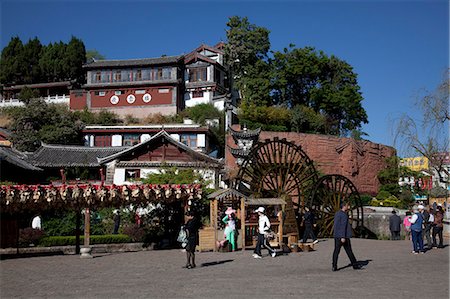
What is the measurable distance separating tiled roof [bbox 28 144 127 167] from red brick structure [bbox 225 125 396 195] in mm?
10555

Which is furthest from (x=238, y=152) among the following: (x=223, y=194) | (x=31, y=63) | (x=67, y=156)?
(x=31, y=63)

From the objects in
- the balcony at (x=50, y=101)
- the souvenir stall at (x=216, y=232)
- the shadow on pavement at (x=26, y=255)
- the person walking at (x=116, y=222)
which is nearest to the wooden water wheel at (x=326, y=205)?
the souvenir stall at (x=216, y=232)

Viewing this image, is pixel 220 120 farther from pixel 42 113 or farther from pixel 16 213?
pixel 16 213

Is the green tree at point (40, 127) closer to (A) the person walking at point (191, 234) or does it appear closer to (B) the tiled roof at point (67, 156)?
(B) the tiled roof at point (67, 156)

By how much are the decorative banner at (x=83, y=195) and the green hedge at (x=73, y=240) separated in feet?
12.5

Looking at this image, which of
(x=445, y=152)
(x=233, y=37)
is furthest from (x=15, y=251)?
(x=233, y=37)

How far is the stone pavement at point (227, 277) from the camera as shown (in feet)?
32.0

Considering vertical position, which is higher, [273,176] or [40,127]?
[40,127]

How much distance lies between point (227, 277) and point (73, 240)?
1205cm

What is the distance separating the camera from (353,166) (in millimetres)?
42062

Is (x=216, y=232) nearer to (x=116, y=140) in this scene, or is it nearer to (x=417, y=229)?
(x=417, y=229)

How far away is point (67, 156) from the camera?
41000 mm

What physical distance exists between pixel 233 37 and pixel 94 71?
15699mm

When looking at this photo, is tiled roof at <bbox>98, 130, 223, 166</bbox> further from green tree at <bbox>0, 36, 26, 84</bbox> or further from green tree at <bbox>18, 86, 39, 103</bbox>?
green tree at <bbox>0, 36, 26, 84</bbox>
